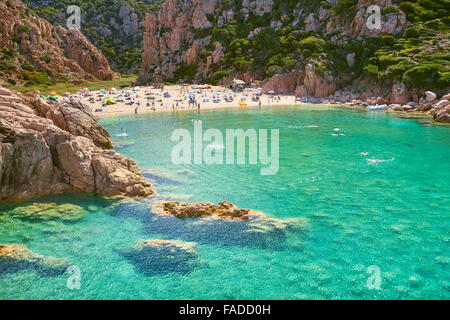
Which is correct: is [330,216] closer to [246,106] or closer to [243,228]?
[243,228]

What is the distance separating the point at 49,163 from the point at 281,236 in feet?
50.8

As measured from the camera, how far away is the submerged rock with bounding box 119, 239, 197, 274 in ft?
49.6

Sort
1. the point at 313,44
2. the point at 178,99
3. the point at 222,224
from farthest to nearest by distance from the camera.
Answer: the point at 313,44, the point at 178,99, the point at 222,224

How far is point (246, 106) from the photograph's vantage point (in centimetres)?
7750

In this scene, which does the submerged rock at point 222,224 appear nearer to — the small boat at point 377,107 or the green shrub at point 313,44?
the small boat at point 377,107

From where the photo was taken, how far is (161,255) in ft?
52.8

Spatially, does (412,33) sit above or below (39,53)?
below

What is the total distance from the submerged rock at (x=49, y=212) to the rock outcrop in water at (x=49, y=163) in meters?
1.63

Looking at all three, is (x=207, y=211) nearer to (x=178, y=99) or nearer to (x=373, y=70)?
(x=178, y=99)

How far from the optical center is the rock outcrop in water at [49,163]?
2207 cm

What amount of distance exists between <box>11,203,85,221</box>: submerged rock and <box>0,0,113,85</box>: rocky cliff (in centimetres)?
8364

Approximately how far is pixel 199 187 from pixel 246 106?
177ft

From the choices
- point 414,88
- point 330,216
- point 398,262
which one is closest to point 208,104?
point 414,88

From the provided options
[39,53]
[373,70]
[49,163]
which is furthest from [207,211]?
[39,53]
